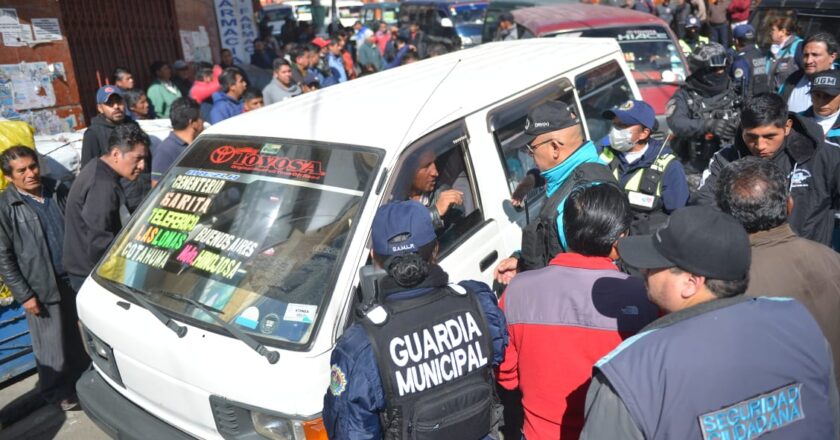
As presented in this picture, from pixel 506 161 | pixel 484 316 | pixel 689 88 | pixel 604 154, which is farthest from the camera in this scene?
pixel 689 88

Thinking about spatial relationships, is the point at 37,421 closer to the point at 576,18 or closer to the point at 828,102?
Result: the point at 828,102

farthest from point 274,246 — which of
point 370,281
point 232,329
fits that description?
point 370,281

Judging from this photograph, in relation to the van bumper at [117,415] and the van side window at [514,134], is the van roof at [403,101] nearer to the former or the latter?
the van side window at [514,134]

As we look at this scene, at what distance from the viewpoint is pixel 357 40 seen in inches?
634

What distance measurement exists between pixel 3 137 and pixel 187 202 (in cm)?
252

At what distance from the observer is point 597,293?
7.00 ft

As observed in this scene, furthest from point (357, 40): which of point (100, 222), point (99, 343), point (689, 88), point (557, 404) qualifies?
point (557, 404)

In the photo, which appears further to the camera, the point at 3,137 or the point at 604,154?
the point at 3,137

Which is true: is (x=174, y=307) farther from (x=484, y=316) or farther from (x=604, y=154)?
(x=604, y=154)

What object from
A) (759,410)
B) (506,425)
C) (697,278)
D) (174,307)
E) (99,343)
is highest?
(697,278)

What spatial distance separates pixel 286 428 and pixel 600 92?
3.31 metres

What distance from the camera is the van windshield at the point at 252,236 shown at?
263cm

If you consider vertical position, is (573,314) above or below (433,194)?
below

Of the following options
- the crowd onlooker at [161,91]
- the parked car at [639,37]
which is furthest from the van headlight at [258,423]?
the crowd onlooker at [161,91]
